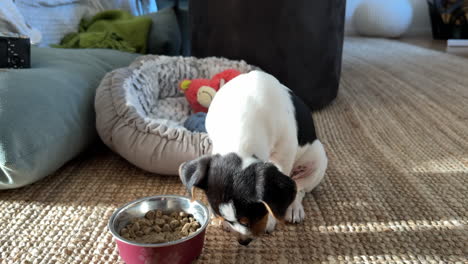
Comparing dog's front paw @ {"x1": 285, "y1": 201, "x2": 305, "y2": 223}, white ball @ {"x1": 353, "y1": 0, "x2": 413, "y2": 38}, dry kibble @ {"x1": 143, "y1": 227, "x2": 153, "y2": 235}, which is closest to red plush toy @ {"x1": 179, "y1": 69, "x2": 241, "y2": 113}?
dog's front paw @ {"x1": 285, "y1": 201, "x2": 305, "y2": 223}

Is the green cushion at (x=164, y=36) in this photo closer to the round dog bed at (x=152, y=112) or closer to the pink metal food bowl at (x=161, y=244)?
the round dog bed at (x=152, y=112)

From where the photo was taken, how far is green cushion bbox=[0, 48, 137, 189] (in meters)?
1.29

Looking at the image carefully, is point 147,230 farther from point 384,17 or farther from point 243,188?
point 384,17

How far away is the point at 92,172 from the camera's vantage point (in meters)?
1.54

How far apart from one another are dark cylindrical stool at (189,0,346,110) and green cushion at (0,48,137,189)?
65 cm

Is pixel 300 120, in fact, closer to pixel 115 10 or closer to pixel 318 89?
pixel 318 89

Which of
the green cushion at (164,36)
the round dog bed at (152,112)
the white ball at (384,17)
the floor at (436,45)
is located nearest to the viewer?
the round dog bed at (152,112)

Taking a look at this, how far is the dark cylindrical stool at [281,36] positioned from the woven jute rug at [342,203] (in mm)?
245

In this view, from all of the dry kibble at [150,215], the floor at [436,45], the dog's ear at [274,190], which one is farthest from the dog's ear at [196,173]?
the floor at [436,45]

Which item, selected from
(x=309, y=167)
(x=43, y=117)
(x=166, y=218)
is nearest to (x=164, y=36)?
(x=43, y=117)

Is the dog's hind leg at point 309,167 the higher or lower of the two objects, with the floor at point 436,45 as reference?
lower

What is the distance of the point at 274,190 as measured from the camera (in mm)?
850

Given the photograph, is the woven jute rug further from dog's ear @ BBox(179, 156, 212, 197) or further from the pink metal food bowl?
dog's ear @ BBox(179, 156, 212, 197)

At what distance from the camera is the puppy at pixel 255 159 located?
2.81ft
